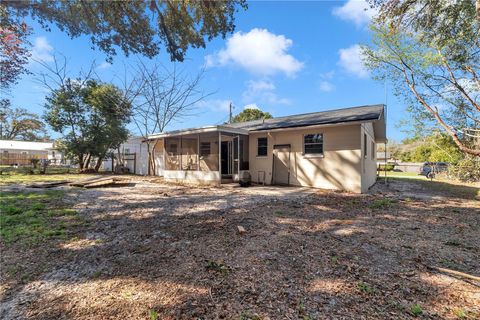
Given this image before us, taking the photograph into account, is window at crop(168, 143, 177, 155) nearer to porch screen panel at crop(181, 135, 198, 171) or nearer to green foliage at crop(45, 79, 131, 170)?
porch screen panel at crop(181, 135, 198, 171)

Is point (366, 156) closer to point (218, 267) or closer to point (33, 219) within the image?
point (218, 267)

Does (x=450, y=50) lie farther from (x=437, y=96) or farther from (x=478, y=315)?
(x=478, y=315)

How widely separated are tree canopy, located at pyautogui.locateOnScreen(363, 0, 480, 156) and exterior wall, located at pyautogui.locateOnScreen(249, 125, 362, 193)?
11.6 feet

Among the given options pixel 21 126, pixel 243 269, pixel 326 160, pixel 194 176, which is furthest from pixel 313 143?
pixel 21 126

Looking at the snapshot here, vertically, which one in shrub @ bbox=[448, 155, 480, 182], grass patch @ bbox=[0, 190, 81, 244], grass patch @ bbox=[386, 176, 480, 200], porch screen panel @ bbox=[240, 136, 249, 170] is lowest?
grass patch @ bbox=[386, 176, 480, 200]

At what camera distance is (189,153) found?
41.4 ft

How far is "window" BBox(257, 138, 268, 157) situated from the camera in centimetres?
1207

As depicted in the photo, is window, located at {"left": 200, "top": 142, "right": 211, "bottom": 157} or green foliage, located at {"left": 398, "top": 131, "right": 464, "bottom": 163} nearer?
window, located at {"left": 200, "top": 142, "right": 211, "bottom": 157}

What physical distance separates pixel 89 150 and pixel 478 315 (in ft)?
67.0

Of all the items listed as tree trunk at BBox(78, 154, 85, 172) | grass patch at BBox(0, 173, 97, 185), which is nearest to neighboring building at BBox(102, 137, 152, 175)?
tree trunk at BBox(78, 154, 85, 172)

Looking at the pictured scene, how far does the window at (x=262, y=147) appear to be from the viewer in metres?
12.1

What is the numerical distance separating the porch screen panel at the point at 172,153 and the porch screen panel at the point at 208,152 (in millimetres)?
1573

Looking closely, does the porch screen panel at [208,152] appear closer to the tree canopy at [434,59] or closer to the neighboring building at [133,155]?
the tree canopy at [434,59]

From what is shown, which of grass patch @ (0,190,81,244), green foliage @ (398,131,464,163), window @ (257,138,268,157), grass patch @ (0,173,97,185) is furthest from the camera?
green foliage @ (398,131,464,163)
